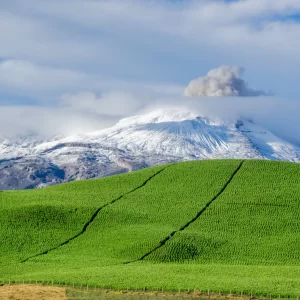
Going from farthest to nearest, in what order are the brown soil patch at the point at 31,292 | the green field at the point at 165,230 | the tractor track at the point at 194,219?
the tractor track at the point at 194,219
the green field at the point at 165,230
the brown soil patch at the point at 31,292

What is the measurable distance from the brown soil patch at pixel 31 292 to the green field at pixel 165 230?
2.33m

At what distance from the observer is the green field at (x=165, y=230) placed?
67.8 meters

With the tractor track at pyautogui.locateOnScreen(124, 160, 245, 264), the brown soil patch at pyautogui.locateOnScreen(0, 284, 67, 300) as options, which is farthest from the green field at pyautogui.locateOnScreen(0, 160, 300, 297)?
the brown soil patch at pyautogui.locateOnScreen(0, 284, 67, 300)

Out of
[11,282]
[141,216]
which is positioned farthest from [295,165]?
[11,282]

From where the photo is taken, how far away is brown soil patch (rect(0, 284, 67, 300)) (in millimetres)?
59312

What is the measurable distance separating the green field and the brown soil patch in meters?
2.33

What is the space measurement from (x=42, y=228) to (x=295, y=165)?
145ft

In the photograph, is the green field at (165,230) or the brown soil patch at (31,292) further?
the green field at (165,230)

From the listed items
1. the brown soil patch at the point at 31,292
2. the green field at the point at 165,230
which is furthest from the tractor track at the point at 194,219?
the brown soil patch at the point at 31,292

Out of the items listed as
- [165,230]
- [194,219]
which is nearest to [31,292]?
[165,230]

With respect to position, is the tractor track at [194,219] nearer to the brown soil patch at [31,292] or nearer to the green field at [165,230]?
the green field at [165,230]

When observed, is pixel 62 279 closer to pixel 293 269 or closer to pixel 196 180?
pixel 293 269

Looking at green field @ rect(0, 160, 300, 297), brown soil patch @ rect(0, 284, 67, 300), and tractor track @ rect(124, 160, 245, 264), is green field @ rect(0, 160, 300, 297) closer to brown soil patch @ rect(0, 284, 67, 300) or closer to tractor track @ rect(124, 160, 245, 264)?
tractor track @ rect(124, 160, 245, 264)

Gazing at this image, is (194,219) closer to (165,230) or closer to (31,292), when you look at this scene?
(165,230)
